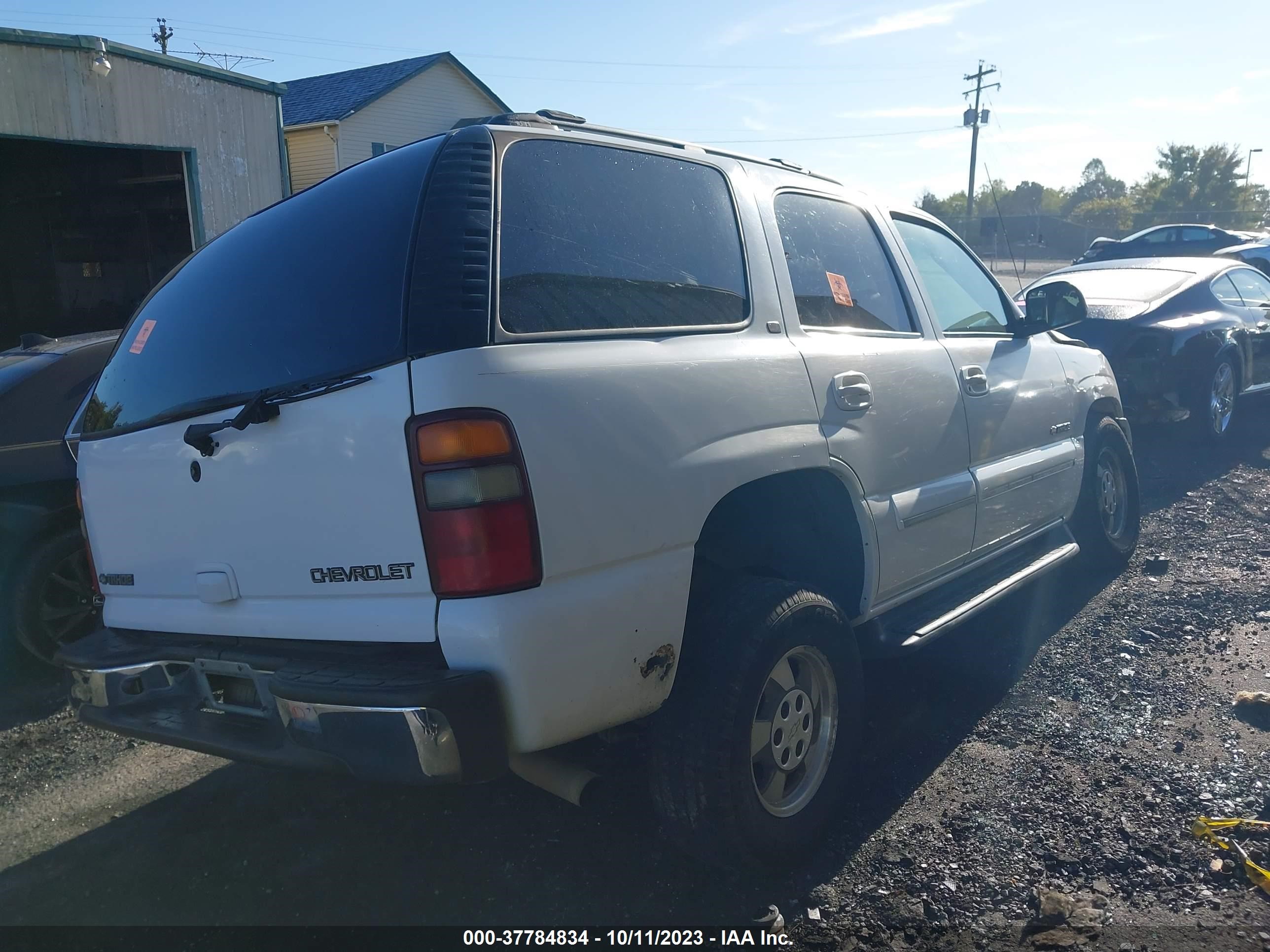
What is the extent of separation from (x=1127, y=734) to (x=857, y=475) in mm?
1579

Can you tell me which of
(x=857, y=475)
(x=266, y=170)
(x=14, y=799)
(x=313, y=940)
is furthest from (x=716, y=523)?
(x=266, y=170)

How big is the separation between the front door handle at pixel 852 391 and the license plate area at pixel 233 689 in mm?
1883

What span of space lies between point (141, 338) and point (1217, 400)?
8.03 metres

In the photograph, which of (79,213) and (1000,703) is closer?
(1000,703)

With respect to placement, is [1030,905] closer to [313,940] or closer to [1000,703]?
[1000,703]

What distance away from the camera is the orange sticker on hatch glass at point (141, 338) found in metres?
3.18

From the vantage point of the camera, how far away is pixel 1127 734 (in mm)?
3742

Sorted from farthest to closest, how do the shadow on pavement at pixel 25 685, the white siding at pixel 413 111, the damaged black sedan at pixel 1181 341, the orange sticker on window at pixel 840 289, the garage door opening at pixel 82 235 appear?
the white siding at pixel 413 111 < the garage door opening at pixel 82 235 < the damaged black sedan at pixel 1181 341 < the shadow on pavement at pixel 25 685 < the orange sticker on window at pixel 840 289

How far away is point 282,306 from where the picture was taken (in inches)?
106

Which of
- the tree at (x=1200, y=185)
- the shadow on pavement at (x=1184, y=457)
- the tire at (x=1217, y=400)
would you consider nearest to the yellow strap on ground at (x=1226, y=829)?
the shadow on pavement at (x=1184, y=457)

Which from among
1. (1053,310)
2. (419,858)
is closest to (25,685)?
(419,858)

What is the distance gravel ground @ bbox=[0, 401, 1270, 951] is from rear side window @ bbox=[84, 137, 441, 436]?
4.20ft

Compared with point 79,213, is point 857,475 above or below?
below

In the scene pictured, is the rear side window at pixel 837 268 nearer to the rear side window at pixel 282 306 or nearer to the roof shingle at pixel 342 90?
the rear side window at pixel 282 306
